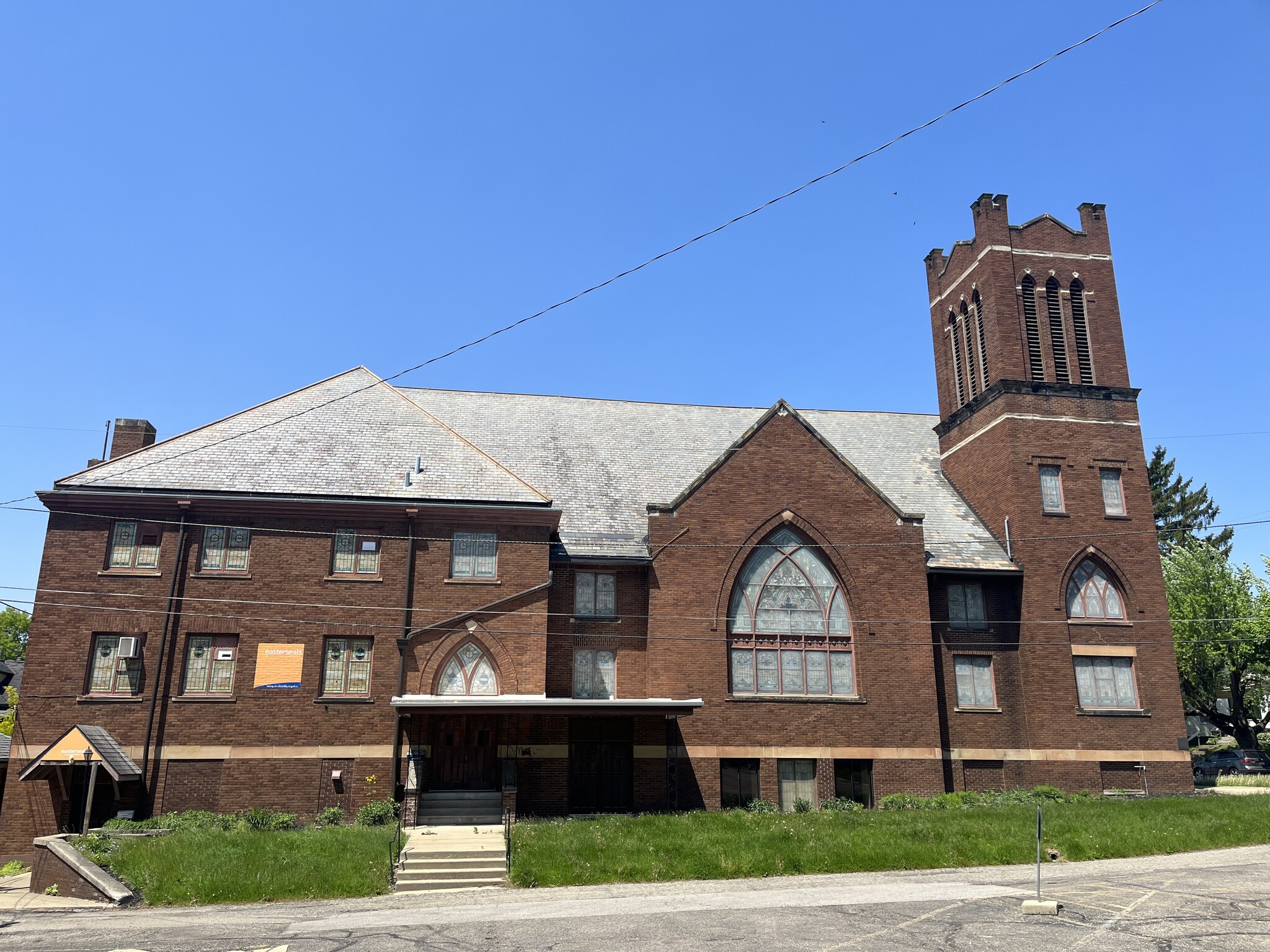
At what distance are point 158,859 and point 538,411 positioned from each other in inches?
778

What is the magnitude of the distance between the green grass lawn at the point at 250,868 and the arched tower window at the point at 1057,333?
24936mm

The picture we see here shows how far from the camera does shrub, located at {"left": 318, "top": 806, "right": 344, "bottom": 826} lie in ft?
76.7

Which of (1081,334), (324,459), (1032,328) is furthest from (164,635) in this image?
(1081,334)

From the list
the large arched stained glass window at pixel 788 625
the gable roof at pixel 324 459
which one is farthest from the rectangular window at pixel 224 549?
the large arched stained glass window at pixel 788 625

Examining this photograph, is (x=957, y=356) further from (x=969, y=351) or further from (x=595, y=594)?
(x=595, y=594)

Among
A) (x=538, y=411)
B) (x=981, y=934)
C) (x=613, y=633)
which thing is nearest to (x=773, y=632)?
(x=613, y=633)

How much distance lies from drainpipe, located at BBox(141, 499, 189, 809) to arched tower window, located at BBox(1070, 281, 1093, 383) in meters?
27.5

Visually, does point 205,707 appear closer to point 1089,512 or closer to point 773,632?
point 773,632

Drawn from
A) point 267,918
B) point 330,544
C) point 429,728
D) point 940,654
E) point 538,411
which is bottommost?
point 267,918

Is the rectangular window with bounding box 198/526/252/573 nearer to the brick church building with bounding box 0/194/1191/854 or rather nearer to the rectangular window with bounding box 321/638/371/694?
the brick church building with bounding box 0/194/1191/854

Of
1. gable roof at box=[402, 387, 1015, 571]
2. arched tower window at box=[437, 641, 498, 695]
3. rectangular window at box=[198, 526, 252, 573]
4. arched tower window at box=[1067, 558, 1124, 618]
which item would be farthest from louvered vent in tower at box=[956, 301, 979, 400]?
rectangular window at box=[198, 526, 252, 573]

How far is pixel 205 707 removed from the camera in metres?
24.2

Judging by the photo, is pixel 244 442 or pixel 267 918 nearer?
pixel 267 918

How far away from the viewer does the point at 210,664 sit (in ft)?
80.9
